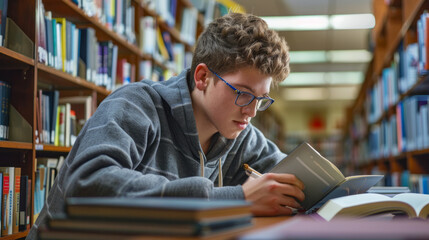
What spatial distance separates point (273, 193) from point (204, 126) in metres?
0.50

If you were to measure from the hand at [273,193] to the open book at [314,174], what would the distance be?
3cm

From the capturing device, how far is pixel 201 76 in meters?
1.42

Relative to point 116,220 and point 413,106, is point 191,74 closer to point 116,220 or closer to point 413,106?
point 116,220

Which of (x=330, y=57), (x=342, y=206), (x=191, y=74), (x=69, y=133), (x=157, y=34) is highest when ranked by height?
(x=330, y=57)

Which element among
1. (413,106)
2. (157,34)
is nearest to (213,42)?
(413,106)

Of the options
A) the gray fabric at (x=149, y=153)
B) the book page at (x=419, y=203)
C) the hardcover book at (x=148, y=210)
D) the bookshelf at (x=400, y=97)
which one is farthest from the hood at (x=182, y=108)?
the bookshelf at (x=400, y=97)

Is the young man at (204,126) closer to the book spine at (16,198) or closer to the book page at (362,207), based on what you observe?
the book page at (362,207)

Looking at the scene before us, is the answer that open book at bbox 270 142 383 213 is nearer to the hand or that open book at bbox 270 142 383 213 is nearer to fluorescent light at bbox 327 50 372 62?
the hand

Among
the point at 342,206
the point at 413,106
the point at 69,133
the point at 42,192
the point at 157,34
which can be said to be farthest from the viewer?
the point at 157,34

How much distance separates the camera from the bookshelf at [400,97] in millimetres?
2389

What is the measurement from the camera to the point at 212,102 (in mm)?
1401

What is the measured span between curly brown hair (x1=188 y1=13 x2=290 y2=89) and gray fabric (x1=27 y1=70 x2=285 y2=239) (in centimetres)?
14

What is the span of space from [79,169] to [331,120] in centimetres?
1205

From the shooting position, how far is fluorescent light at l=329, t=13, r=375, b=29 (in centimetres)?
581
